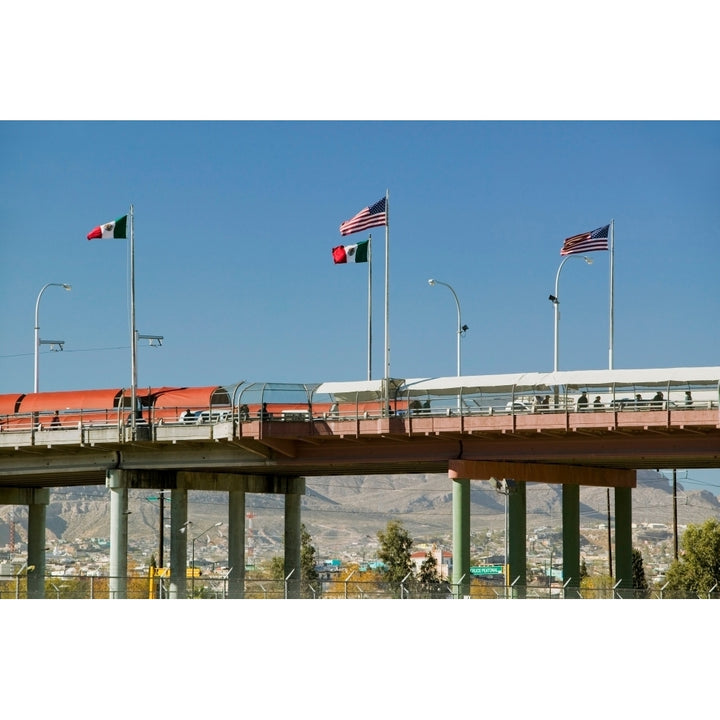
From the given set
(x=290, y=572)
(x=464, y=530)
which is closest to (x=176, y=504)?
(x=290, y=572)

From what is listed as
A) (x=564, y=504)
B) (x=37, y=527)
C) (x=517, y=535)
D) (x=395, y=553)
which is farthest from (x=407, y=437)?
(x=395, y=553)

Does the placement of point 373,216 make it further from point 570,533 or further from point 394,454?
point 570,533

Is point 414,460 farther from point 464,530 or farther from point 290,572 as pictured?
point 290,572

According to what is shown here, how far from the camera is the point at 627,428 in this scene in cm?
7212

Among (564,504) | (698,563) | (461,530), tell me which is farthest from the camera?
(698,563)

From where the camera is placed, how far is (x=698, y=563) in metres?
124

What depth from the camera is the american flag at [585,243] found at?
286ft

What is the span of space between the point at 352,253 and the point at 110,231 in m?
15.1

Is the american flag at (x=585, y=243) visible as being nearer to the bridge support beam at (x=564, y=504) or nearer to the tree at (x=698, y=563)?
the bridge support beam at (x=564, y=504)

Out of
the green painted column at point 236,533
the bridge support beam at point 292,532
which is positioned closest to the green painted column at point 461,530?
the green painted column at point 236,533

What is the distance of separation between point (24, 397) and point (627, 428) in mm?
40580

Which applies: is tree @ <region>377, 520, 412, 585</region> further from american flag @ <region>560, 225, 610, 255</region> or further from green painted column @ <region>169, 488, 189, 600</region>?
american flag @ <region>560, 225, 610, 255</region>

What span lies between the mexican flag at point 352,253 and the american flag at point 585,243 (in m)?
12.0

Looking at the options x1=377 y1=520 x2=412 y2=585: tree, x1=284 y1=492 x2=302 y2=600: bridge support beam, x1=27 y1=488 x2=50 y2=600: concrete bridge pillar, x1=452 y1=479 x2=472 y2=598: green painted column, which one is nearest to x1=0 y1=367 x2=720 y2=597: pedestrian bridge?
x1=452 y1=479 x2=472 y2=598: green painted column
